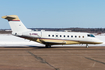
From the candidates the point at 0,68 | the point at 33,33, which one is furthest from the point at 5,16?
the point at 0,68

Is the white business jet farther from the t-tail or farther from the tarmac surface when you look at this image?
the tarmac surface

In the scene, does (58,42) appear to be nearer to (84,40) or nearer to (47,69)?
(84,40)

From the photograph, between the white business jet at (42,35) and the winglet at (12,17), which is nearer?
the winglet at (12,17)

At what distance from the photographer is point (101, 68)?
1327cm


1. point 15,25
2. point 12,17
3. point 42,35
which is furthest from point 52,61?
point 12,17

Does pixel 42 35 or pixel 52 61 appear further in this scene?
pixel 42 35

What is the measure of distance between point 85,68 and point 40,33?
1684 centimetres

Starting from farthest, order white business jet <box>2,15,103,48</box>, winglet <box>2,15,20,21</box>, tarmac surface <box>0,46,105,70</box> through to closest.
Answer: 1. white business jet <box>2,15,103,48</box>
2. winglet <box>2,15,20,21</box>
3. tarmac surface <box>0,46,105,70</box>

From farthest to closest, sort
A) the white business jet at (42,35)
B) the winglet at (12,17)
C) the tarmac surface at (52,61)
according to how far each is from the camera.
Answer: the white business jet at (42,35) < the winglet at (12,17) < the tarmac surface at (52,61)

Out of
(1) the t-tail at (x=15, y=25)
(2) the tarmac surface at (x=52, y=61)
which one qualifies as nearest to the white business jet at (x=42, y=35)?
(1) the t-tail at (x=15, y=25)

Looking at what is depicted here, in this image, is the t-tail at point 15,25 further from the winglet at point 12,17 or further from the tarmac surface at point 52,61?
the tarmac surface at point 52,61

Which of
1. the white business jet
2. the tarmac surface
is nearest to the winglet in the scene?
the white business jet

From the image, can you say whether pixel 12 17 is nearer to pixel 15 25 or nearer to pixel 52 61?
pixel 15 25

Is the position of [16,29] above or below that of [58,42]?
above
